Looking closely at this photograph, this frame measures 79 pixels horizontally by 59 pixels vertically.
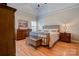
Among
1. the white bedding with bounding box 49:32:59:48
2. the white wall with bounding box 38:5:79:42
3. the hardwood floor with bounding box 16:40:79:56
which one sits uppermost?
the white wall with bounding box 38:5:79:42

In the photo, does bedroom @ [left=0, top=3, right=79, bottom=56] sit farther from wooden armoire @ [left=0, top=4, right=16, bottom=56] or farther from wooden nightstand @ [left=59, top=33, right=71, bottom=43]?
wooden armoire @ [left=0, top=4, right=16, bottom=56]

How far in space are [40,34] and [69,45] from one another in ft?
2.10

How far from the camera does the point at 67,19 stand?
1676mm

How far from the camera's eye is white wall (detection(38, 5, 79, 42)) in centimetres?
156

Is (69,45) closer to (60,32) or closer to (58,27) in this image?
(60,32)

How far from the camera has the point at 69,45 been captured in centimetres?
168

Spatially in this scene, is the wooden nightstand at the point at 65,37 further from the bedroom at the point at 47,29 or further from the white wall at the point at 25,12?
the white wall at the point at 25,12

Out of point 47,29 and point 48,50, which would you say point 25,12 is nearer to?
point 47,29

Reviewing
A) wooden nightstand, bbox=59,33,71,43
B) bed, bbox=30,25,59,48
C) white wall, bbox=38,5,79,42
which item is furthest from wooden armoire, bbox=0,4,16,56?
wooden nightstand, bbox=59,33,71,43

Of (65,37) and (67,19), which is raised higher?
(67,19)

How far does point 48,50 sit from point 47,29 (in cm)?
42

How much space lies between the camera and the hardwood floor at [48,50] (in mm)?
1500

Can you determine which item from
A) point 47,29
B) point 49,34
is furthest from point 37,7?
point 49,34

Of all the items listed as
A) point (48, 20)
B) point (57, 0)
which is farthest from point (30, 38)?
point (57, 0)
